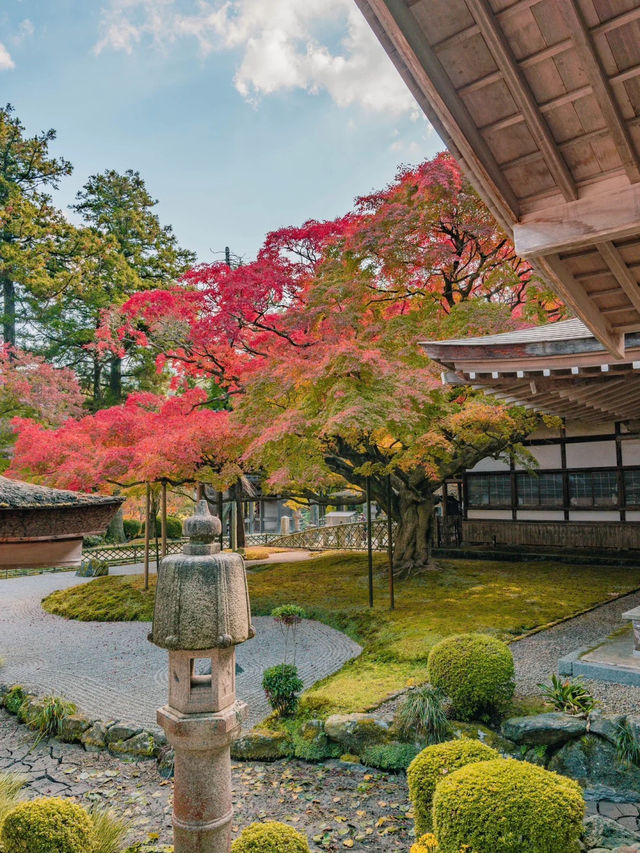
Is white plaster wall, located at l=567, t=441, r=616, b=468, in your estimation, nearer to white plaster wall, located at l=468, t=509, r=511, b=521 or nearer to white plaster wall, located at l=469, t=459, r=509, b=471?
white plaster wall, located at l=469, t=459, r=509, b=471

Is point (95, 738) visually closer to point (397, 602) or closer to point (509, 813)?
point (509, 813)

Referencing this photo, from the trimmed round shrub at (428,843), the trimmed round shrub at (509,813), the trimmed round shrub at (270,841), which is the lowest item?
the trimmed round shrub at (270,841)

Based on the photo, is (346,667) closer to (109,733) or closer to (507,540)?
(109,733)

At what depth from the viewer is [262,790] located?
547 cm

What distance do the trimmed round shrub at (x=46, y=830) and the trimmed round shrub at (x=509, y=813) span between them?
7.70ft

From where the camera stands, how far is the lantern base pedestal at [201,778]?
3.38 m

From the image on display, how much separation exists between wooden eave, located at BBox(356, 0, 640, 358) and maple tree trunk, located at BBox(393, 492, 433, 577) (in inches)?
483

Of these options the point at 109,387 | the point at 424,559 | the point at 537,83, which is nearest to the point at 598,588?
the point at 424,559

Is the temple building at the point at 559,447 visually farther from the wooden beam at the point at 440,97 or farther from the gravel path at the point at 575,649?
the wooden beam at the point at 440,97

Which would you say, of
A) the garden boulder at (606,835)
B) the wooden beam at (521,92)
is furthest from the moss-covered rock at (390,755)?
the wooden beam at (521,92)

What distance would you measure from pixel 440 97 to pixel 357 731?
5859 mm

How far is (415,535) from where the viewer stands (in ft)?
48.0

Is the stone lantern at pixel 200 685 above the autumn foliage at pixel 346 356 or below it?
below

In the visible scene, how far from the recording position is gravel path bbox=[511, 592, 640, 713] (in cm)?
599
